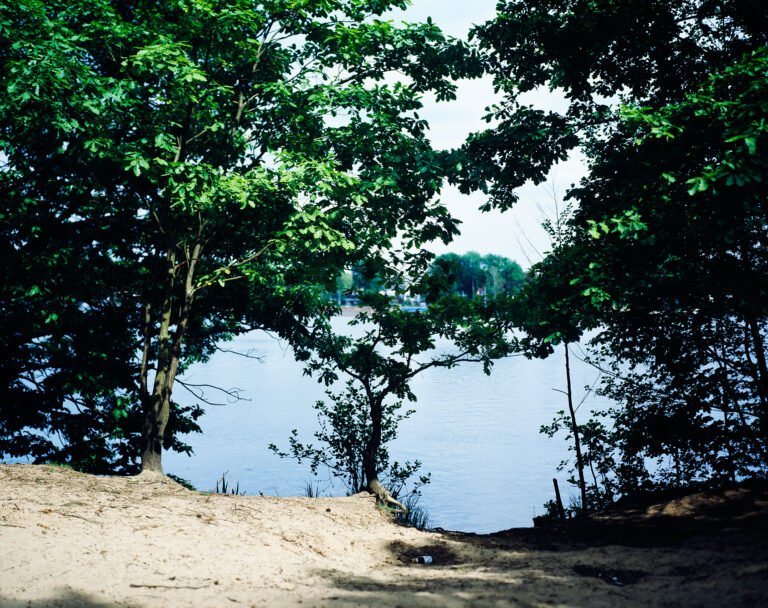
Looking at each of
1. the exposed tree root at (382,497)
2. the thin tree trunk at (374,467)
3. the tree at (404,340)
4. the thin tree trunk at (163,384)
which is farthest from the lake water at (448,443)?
the exposed tree root at (382,497)

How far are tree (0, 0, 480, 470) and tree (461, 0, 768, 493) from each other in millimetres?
2025

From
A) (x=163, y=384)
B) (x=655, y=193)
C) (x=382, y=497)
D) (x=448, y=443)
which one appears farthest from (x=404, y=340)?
(x=448, y=443)

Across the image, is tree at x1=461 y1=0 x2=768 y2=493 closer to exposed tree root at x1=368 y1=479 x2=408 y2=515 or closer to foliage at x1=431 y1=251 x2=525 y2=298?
foliage at x1=431 y1=251 x2=525 y2=298

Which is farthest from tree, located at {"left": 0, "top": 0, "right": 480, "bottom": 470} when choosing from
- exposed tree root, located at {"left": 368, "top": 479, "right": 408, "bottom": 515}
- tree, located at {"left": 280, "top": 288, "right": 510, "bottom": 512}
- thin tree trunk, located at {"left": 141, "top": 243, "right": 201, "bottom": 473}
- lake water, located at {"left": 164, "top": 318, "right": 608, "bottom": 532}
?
exposed tree root, located at {"left": 368, "top": 479, "right": 408, "bottom": 515}

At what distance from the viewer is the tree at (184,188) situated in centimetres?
984

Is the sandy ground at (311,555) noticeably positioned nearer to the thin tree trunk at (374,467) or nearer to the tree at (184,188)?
the thin tree trunk at (374,467)

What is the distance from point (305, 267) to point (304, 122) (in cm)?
314

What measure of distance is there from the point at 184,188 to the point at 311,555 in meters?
6.13

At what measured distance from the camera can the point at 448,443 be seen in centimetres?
2588

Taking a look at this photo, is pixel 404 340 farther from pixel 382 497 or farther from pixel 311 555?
pixel 311 555

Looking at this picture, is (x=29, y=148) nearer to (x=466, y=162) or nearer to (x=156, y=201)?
(x=156, y=201)

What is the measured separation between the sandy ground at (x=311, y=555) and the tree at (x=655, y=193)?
2647mm

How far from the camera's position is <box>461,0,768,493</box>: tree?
795cm

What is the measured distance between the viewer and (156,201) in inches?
466
